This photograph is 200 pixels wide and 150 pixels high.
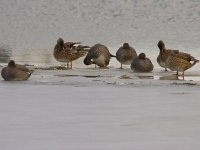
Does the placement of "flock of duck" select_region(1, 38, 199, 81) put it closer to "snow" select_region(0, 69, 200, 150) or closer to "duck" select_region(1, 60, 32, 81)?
"duck" select_region(1, 60, 32, 81)

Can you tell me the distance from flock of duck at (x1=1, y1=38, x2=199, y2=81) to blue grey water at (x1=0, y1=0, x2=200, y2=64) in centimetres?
92

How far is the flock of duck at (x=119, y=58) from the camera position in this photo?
12.1m

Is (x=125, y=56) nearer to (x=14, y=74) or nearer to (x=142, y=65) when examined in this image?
(x=142, y=65)

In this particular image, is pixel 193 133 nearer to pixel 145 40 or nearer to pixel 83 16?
pixel 145 40

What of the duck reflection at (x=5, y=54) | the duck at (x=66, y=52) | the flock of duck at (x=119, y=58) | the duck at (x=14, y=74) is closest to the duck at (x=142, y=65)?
the flock of duck at (x=119, y=58)

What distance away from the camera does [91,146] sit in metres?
5.55

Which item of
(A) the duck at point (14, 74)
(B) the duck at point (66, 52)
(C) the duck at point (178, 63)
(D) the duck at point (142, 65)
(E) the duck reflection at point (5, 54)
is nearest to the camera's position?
(A) the duck at point (14, 74)

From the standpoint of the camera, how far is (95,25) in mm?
28469

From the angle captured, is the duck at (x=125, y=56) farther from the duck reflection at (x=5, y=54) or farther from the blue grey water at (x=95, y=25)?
the duck reflection at (x=5, y=54)

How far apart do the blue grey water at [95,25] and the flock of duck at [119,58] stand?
3.02 feet

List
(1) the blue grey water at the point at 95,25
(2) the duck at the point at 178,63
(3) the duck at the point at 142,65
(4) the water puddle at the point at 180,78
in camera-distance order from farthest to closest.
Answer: (1) the blue grey water at the point at 95,25, (3) the duck at the point at 142,65, (2) the duck at the point at 178,63, (4) the water puddle at the point at 180,78

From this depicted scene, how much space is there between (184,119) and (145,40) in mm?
14818

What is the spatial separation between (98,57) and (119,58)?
52cm

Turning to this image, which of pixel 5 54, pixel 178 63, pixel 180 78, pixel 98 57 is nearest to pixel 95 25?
pixel 5 54
